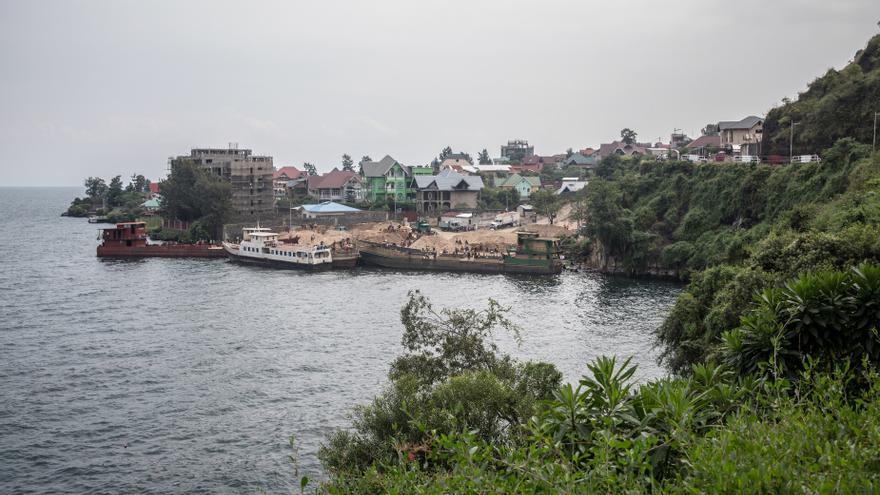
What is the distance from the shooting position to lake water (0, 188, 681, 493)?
75.4ft

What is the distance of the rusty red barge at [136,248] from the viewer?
240 feet

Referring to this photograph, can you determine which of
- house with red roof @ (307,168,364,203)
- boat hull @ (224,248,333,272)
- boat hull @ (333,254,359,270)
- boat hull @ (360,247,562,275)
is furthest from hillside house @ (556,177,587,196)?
boat hull @ (224,248,333,272)

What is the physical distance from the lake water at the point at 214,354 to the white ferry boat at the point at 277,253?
2.48m

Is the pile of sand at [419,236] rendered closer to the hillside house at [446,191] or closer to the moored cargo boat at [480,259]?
the moored cargo boat at [480,259]

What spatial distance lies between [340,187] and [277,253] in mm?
48520

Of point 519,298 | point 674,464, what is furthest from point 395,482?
point 519,298

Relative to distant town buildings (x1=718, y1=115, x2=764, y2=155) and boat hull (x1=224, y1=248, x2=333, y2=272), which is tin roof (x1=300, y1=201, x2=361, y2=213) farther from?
distant town buildings (x1=718, y1=115, x2=764, y2=155)

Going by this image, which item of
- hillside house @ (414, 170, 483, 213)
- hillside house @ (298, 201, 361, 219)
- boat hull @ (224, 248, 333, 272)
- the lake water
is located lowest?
the lake water

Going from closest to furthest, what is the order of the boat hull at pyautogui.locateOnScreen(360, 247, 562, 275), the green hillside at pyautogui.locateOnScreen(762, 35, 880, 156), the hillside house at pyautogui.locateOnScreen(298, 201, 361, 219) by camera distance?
1. the green hillside at pyautogui.locateOnScreen(762, 35, 880, 156)
2. the boat hull at pyautogui.locateOnScreen(360, 247, 562, 275)
3. the hillside house at pyautogui.locateOnScreen(298, 201, 361, 219)

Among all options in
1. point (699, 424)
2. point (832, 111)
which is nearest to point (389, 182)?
point (832, 111)

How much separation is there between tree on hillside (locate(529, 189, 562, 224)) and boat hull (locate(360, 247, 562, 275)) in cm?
2490

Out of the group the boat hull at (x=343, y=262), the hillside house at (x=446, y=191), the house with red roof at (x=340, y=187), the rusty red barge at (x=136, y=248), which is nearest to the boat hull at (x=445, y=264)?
the boat hull at (x=343, y=262)

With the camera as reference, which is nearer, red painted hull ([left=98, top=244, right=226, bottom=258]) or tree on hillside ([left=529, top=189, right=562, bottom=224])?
red painted hull ([left=98, top=244, right=226, bottom=258])

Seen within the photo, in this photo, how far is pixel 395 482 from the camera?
1167cm
